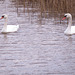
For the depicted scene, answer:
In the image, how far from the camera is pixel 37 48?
992 cm

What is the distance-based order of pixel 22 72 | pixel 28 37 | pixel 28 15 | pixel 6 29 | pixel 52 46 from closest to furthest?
pixel 22 72
pixel 52 46
pixel 28 37
pixel 6 29
pixel 28 15

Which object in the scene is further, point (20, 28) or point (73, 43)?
point (20, 28)

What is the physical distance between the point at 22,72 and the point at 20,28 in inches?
209

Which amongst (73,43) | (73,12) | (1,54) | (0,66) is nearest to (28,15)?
(73,12)

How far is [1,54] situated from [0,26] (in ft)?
13.5

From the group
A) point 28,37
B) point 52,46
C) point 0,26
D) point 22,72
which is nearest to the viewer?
point 22,72

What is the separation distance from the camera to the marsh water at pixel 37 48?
798cm

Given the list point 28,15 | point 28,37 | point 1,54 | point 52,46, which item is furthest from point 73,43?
point 28,15

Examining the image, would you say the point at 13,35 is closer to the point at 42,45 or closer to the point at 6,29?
the point at 6,29

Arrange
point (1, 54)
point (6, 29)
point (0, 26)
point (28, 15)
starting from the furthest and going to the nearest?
point (28, 15) < point (0, 26) < point (6, 29) < point (1, 54)

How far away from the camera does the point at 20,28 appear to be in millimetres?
12891

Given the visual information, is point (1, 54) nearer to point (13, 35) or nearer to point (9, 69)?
point (9, 69)

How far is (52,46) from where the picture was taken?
33.2 ft

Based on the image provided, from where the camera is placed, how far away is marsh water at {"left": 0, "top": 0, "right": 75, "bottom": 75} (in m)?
7.98
